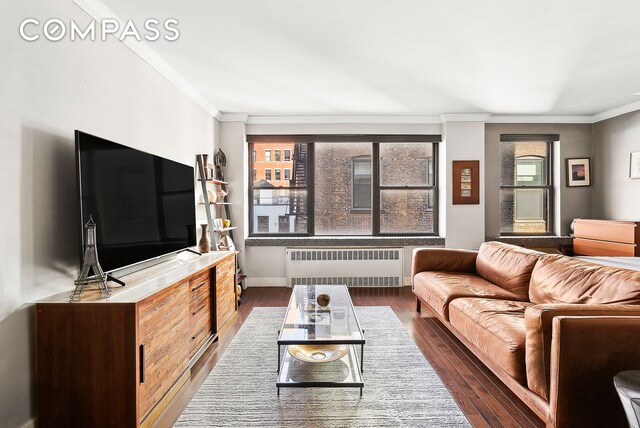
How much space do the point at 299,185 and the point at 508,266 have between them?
2977mm

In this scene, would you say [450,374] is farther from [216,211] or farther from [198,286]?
[216,211]

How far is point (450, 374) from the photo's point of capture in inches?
96.7

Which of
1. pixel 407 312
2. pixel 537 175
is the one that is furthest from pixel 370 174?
pixel 537 175

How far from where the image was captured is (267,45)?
2.75 metres

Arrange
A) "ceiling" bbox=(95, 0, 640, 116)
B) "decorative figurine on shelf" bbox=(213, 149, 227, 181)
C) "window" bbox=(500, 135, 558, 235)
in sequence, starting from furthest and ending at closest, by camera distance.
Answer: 1. "window" bbox=(500, 135, 558, 235)
2. "decorative figurine on shelf" bbox=(213, 149, 227, 181)
3. "ceiling" bbox=(95, 0, 640, 116)

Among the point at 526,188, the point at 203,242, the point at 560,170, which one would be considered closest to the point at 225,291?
the point at 203,242

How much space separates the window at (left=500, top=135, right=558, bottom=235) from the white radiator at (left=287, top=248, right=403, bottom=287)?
5.97ft

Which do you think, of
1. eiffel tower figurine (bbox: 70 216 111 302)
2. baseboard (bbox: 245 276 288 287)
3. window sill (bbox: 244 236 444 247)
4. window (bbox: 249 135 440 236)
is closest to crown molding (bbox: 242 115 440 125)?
window (bbox: 249 135 440 236)

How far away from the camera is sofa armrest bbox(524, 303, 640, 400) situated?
168 cm

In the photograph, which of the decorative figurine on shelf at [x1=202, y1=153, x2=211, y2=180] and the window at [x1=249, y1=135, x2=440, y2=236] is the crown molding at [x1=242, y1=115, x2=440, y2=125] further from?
the decorative figurine on shelf at [x1=202, y1=153, x2=211, y2=180]

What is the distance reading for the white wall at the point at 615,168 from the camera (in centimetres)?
441

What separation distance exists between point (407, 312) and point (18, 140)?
11.8 feet

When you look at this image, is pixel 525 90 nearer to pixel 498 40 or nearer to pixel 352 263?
pixel 498 40

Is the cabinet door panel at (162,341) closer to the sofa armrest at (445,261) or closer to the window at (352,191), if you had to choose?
the sofa armrest at (445,261)
